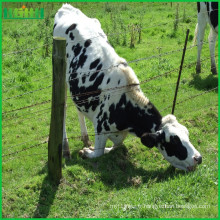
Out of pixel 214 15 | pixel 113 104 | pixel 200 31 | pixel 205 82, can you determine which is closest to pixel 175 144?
pixel 113 104

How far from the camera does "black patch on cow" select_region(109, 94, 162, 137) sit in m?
6.96

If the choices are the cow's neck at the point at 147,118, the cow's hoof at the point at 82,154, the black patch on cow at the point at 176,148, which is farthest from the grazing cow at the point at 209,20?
the cow's hoof at the point at 82,154

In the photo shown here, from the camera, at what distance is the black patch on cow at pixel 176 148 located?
645cm

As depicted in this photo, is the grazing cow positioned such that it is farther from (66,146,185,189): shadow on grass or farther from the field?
(66,146,185,189): shadow on grass

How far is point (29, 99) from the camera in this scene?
36.3 ft

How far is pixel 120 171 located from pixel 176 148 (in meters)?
1.11

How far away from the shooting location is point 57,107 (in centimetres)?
598

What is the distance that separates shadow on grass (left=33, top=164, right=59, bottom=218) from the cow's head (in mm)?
1730

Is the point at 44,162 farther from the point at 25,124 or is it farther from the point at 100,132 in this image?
the point at 25,124

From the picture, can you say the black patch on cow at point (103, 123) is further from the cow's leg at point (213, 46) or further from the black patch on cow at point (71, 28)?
the cow's leg at point (213, 46)

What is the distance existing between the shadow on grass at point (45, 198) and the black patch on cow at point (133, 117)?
1649 millimetres

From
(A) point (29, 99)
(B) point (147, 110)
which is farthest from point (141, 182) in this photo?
(A) point (29, 99)

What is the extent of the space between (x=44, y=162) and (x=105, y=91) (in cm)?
199

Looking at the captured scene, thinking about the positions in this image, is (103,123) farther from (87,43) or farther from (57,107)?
(87,43)
